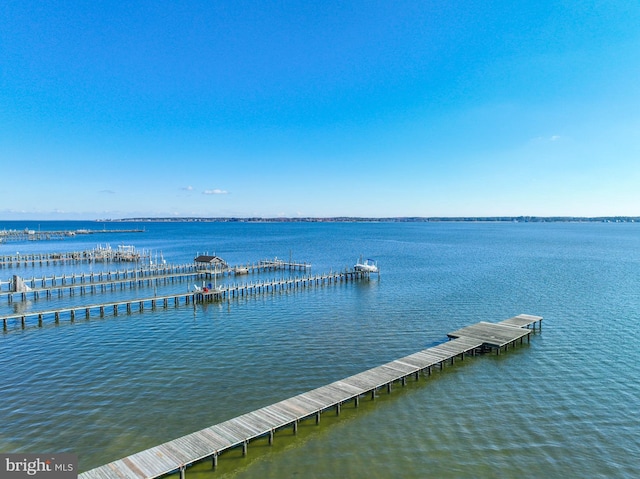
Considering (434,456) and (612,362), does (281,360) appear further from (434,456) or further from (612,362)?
(612,362)

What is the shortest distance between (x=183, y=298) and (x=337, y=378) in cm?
3139

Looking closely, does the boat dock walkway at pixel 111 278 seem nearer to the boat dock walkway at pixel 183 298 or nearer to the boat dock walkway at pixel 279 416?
the boat dock walkway at pixel 183 298

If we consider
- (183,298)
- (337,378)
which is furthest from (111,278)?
(337,378)

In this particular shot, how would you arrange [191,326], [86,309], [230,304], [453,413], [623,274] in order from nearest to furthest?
[453,413] < [191,326] < [86,309] < [230,304] < [623,274]

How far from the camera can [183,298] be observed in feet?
160

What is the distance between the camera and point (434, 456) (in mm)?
16672

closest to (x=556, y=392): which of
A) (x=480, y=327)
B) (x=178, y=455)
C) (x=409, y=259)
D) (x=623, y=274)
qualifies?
(x=480, y=327)

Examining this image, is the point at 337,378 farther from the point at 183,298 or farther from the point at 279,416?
the point at 183,298

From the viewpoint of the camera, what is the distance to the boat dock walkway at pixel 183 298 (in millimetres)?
37312

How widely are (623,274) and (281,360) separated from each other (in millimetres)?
63017

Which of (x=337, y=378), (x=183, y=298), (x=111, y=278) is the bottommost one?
(x=337, y=378)

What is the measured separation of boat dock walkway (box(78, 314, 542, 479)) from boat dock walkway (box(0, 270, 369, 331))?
28.3 metres

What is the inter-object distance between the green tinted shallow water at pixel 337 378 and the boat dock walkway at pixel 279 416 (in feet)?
2.76

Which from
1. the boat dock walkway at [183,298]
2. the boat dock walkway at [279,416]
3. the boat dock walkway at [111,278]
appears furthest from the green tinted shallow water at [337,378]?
the boat dock walkway at [111,278]
